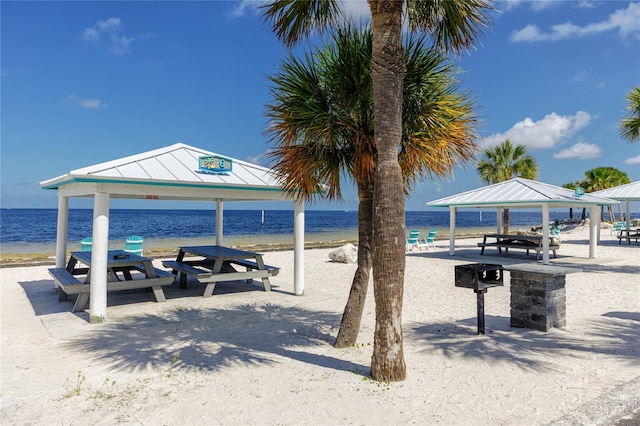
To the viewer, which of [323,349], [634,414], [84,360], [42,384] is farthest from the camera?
[323,349]

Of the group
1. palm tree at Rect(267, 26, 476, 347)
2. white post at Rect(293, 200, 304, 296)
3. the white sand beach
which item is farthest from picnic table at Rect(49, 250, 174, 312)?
palm tree at Rect(267, 26, 476, 347)

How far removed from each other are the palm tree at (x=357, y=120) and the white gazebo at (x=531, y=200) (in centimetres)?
1114

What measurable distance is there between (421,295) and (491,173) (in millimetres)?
18189

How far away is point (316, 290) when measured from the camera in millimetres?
10039

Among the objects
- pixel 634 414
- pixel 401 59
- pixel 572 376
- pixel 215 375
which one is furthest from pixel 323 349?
pixel 401 59

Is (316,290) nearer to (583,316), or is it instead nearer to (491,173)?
(583,316)

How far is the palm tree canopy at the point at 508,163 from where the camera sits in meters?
24.6

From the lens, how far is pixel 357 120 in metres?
5.44

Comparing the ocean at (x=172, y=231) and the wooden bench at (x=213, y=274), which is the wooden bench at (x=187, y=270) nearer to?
the wooden bench at (x=213, y=274)

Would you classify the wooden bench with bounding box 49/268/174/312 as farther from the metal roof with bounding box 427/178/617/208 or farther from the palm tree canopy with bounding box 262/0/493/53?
the metal roof with bounding box 427/178/617/208

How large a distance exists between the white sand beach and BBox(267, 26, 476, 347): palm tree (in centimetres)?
127

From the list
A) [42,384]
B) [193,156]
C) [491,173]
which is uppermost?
[491,173]

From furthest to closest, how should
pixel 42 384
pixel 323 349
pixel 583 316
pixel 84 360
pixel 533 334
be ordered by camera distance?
pixel 583 316 → pixel 533 334 → pixel 323 349 → pixel 84 360 → pixel 42 384

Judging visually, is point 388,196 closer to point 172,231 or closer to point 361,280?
point 361,280
